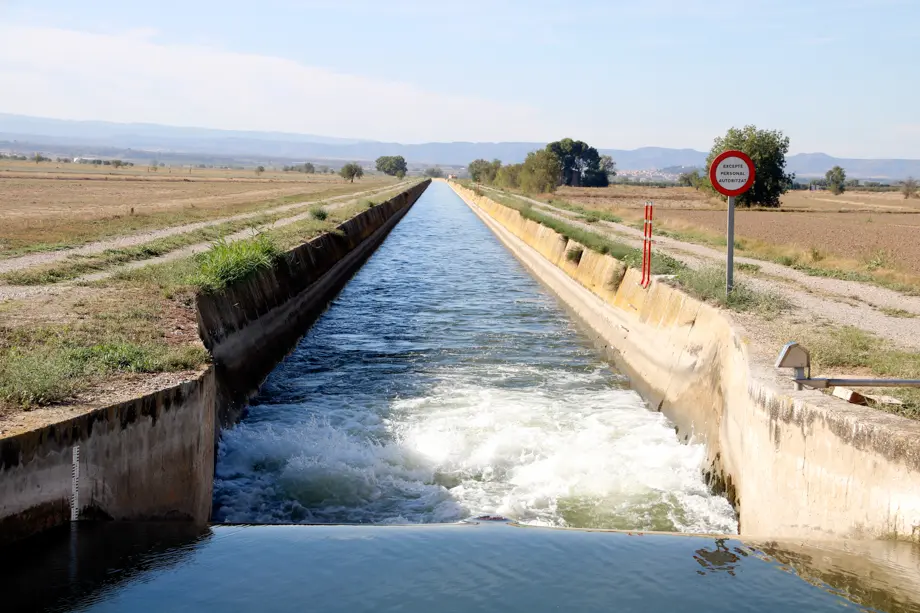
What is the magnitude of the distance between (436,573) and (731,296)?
284 inches

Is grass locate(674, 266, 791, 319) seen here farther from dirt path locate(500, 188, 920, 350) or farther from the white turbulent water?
the white turbulent water

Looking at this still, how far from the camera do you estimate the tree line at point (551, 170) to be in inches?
3593

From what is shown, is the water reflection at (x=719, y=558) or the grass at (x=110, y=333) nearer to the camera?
the water reflection at (x=719, y=558)

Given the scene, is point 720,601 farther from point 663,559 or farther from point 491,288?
point 491,288

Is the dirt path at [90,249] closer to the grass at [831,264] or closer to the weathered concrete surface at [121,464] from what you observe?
the weathered concrete surface at [121,464]

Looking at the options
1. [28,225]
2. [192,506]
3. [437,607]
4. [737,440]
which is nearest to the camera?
[437,607]

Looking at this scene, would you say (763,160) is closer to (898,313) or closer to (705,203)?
(705,203)

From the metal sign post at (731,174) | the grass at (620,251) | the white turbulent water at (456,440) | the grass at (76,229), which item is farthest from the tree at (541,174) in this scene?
the metal sign post at (731,174)

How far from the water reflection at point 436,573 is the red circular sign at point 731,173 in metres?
5.01

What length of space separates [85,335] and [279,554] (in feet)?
13.2

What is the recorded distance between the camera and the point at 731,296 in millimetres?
11695

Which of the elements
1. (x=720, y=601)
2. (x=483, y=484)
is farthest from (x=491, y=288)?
(x=720, y=601)

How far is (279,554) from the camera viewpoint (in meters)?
6.18

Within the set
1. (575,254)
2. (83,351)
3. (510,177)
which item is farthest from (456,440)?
(510,177)
